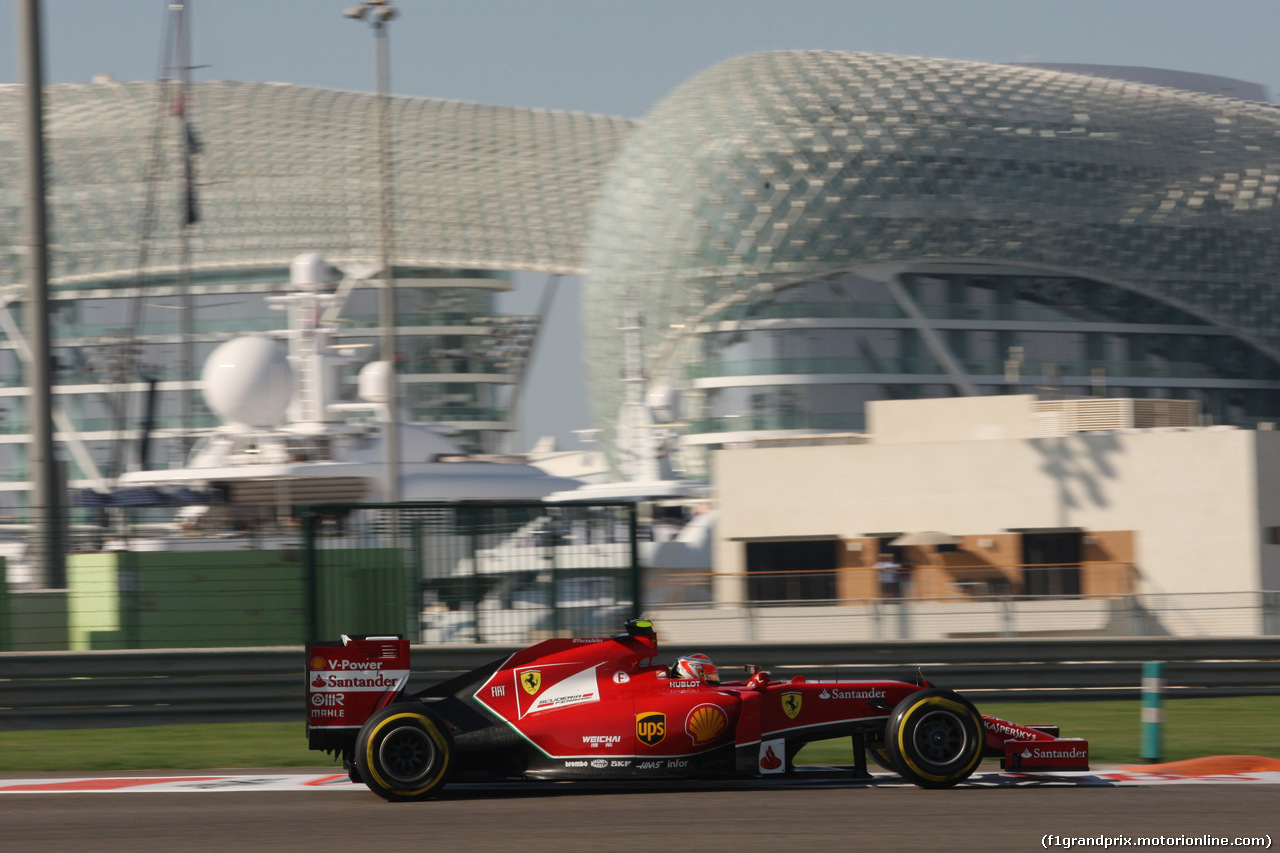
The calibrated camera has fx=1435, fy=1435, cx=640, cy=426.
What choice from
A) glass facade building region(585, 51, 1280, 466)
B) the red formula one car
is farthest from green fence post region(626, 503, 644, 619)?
glass facade building region(585, 51, 1280, 466)

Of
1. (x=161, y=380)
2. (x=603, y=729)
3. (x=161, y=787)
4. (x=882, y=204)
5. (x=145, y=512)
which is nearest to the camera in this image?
(x=603, y=729)

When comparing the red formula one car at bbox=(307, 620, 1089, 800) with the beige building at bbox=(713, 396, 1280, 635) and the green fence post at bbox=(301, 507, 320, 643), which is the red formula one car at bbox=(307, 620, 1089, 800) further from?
the beige building at bbox=(713, 396, 1280, 635)

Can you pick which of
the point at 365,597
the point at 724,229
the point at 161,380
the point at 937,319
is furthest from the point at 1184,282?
the point at 365,597

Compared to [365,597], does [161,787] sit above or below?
below

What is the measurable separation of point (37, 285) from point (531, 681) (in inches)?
343

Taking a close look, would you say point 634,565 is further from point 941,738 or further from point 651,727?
point 941,738

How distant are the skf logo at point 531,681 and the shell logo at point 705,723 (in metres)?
0.85

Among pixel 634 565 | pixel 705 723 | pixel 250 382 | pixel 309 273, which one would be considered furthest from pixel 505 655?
pixel 309 273

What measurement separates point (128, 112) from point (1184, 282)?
59498 millimetres

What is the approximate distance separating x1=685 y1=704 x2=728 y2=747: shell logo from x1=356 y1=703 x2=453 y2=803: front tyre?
1.32 meters

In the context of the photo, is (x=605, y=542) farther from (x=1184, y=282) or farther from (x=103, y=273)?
(x=103, y=273)

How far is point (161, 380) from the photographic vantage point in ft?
252

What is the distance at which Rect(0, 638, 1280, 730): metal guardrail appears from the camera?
11.8 metres

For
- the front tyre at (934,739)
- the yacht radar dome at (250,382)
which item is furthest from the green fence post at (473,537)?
the yacht radar dome at (250,382)
